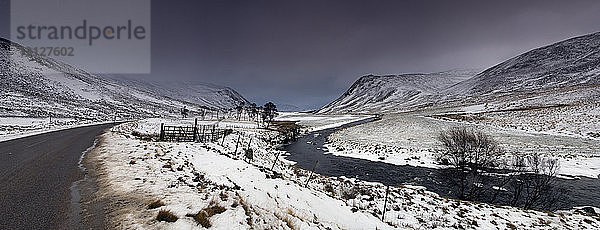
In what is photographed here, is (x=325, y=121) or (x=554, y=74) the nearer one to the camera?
(x=325, y=121)

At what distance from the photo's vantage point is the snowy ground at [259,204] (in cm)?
689

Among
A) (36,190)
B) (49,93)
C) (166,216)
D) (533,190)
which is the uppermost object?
(49,93)

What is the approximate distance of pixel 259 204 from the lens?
29.7 ft

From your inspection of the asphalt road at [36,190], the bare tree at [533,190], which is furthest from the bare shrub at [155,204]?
the bare tree at [533,190]

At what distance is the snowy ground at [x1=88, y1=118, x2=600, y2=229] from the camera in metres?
6.89

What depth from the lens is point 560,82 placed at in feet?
462

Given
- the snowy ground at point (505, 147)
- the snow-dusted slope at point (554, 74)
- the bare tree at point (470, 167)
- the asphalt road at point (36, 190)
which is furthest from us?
the snow-dusted slope at point (554, 74)

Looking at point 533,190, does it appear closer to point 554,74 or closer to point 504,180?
point 504,180

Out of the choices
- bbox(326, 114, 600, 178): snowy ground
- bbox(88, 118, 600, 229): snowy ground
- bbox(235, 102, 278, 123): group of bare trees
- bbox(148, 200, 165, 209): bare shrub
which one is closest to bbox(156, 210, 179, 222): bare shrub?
bbox(88, 118, 600, 229): snowy ground

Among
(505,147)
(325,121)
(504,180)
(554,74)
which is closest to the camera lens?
(504,180)

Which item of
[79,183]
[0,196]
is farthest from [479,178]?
[0,196]

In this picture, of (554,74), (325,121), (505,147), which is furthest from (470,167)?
(554,74)

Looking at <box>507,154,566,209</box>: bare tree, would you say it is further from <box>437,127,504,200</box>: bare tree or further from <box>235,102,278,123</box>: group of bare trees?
<box>235,102,278,123</box>: group of bare trees

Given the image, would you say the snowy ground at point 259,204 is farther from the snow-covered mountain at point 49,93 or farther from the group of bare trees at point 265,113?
the snow-covered mountain at point 49,93
